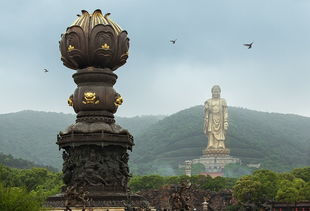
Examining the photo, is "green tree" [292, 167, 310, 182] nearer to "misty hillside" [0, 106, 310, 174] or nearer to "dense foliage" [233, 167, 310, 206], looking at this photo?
"dense foliage" [233, 167, 310, 206]

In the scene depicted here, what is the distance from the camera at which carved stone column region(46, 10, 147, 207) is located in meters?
33.5

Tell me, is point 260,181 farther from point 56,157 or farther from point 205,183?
point 56,157

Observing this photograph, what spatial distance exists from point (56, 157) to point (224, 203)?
4646 inches

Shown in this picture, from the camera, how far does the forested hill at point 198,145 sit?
14212cm

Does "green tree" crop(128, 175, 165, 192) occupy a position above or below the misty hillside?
below

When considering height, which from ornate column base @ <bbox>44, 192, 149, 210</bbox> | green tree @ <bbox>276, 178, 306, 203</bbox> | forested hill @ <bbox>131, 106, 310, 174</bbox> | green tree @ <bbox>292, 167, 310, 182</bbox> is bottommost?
ornate column base @ <bbox>44, 192, 149, 210</bbox>

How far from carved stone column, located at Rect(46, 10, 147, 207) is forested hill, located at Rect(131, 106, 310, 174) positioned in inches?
3858

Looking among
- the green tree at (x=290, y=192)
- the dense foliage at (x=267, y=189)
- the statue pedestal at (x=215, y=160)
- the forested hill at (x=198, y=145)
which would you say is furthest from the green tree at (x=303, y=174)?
the forested hill at (x=198, y=145)

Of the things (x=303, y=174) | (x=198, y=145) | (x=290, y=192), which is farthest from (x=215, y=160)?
(x=290, y=192)

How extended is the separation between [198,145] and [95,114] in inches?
4880

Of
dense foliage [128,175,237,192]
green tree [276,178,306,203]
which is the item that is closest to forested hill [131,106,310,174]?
dense foliage [128,175,237,192]

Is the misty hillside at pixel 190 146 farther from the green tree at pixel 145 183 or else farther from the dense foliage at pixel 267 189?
the dense foliage at pixel 267 189

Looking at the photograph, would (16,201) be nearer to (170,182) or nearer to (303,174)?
(170,182)

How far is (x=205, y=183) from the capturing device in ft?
263
